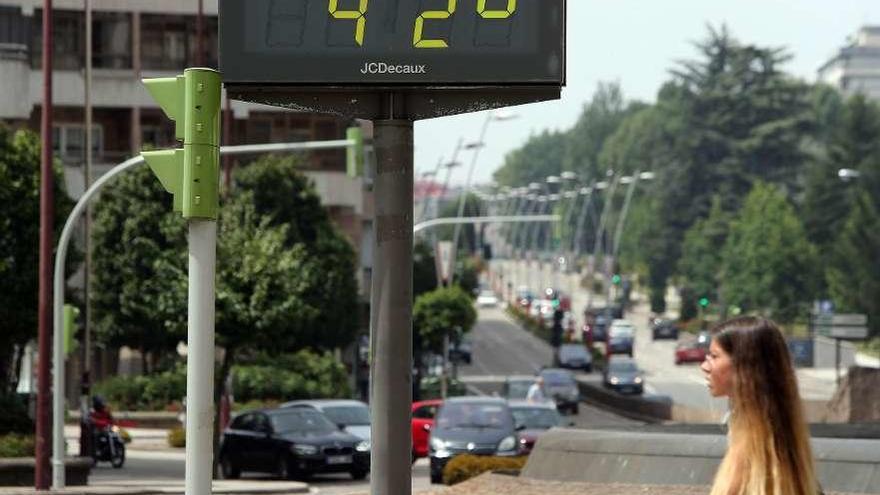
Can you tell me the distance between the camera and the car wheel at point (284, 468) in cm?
3800

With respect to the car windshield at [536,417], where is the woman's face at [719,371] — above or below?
above

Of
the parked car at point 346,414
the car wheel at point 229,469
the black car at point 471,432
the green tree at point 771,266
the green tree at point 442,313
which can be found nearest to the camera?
the black car at point 471,432

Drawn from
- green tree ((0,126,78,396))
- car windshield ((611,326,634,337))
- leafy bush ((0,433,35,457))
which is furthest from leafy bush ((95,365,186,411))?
car windshield ((611,326,634,337))

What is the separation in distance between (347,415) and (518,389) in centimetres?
2247

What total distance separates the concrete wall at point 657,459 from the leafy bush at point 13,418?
1340cm

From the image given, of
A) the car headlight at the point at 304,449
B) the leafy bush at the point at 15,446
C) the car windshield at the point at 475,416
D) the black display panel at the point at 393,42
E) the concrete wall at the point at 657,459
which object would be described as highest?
the black display panel at the point at 393,42

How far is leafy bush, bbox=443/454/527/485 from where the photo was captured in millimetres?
31297

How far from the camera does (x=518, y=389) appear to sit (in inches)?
2517

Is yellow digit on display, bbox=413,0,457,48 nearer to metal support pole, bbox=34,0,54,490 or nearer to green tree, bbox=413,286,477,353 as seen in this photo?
metal support pole, bbox=34,0,54,490

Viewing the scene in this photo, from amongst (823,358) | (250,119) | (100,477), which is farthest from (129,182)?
(823,358)

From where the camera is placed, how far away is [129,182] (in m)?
64.1

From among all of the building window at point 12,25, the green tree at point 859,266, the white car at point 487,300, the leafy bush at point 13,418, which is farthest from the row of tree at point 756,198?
the leafy bush at point 13,418

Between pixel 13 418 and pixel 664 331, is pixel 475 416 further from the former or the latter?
pixel 664 331

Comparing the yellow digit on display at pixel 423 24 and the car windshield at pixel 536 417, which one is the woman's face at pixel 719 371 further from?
the car windshield at pixel 536 417
